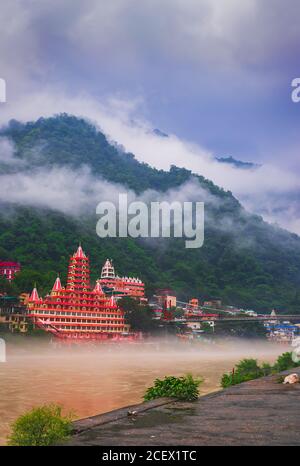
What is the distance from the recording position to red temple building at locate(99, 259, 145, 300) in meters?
79.1

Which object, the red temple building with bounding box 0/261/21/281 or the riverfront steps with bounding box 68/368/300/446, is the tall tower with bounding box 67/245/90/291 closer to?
the red temple building with bounding box 0/261/21/281

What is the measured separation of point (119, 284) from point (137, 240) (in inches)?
1568

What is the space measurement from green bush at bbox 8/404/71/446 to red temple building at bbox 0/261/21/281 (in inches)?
2575

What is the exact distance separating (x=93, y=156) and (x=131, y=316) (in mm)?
96811

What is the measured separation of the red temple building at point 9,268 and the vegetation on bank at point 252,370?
53432 millimetres

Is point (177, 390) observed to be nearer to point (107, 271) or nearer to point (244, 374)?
point (244, 374)

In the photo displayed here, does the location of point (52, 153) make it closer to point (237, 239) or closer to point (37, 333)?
point (237, 239)

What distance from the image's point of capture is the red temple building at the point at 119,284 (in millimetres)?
79062

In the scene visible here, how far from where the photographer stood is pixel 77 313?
62500 mm

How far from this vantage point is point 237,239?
139125mm

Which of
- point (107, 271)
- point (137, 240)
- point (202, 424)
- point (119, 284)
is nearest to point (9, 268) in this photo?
point (119, 284)

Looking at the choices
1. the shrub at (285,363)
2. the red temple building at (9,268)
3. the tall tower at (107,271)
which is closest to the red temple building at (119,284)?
the tall tower at (107,271)

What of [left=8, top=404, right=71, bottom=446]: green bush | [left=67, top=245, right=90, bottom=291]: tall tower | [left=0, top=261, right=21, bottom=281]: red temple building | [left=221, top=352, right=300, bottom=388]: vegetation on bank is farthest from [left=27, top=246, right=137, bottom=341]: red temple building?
[left=8, top=404, right=71, bottom=446]: green bush

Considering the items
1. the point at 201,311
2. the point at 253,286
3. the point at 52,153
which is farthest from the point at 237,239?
the point at 52,153
